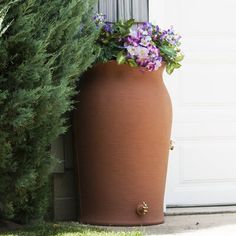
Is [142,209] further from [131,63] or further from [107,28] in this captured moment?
[107,28]

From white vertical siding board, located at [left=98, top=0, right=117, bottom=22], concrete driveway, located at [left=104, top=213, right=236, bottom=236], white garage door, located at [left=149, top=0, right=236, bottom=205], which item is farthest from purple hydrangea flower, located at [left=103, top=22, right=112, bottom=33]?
concrete driveway, located at [left=104, top=213, right=236, bottom=236]

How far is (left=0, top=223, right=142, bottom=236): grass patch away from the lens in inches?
120

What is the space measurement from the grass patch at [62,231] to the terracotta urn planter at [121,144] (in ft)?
0.91

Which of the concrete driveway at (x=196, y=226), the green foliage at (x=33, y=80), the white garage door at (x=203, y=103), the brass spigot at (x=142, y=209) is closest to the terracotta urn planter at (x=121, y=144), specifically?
the brass spigot at (x=142, y=209)

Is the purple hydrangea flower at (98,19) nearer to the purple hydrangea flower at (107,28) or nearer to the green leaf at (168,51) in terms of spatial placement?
the purple hydrangea flower at (107,28)

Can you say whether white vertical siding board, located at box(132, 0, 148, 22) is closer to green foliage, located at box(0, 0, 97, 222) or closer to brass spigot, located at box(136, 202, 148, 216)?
green foliage, located at box(0, 0, 97, 222)

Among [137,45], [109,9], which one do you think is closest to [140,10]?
[109,9]

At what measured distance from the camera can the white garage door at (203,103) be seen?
4.30 meters

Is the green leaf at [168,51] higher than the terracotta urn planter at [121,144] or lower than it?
higher

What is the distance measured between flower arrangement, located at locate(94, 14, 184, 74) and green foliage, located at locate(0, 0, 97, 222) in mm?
339

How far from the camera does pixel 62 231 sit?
3.16m

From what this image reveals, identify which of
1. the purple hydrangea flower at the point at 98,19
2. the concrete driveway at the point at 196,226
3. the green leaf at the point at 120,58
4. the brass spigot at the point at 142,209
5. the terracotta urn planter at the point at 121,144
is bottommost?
the concrete driveway at the point at 196,226

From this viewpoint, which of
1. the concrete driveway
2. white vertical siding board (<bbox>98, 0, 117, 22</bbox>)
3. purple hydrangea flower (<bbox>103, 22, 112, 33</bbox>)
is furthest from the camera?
white vertical siding board (<bbox>98, 0, 117, 22</bbox>)

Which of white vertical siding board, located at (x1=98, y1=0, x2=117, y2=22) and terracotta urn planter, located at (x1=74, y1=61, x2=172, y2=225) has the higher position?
white vertical siding board, located at (x1=98, y1=0, x2=117, y2=22)
